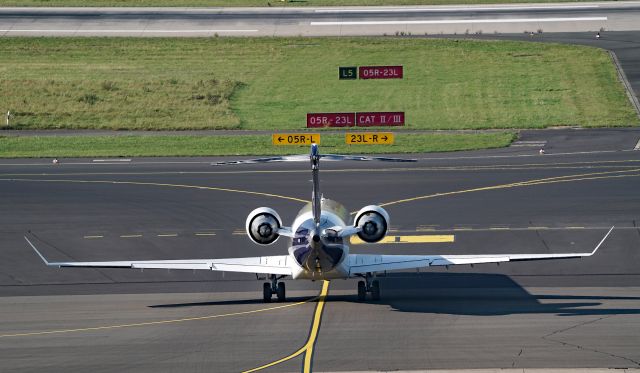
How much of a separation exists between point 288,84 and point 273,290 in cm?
5448

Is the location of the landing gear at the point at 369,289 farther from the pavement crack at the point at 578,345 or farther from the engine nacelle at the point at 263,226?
the pavement crack at the point at 578,345

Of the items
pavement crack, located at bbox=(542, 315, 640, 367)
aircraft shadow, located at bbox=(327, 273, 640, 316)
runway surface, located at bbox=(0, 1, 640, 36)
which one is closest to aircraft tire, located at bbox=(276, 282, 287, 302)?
aircraft shadow, located at bbox=(327, 273, 640, 316)

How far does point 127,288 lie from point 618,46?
69.6 metres

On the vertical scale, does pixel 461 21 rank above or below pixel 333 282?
above

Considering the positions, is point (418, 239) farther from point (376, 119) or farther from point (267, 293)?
point (376, 119)

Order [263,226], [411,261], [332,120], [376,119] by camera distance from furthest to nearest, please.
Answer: [376,119]
[332,120]
[411,261]
[263,226]

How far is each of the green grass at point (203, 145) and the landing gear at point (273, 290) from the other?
109 ft

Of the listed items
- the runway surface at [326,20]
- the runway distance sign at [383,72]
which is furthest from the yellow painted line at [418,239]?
the runway surface at [326,20]

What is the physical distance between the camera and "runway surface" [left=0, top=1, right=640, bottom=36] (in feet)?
386

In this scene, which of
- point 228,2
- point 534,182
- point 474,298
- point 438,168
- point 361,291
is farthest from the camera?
point 228,2

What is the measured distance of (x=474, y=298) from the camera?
47.6 meters

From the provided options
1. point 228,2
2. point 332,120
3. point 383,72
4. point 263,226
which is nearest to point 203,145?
point 332,120

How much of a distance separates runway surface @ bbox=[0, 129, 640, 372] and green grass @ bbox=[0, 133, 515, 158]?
2.19 metres

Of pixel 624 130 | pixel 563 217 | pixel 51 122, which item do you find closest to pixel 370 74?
pixel 563 217
